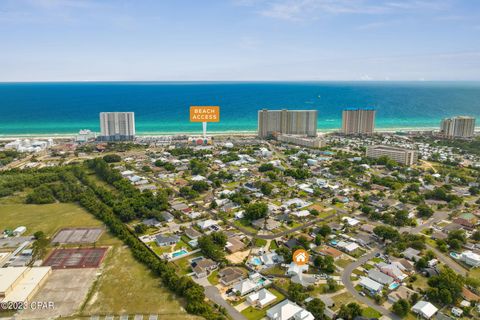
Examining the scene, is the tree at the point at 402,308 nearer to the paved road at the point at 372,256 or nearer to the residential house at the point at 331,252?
the paved road at the point at 372,256

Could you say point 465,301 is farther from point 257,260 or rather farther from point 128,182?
point 128,182

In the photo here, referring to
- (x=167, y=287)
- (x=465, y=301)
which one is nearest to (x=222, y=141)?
(x=167, y=287)

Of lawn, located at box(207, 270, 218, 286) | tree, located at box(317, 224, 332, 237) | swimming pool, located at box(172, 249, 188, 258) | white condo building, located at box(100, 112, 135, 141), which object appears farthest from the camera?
white condo building, located at box(100, 112, 135, 141)

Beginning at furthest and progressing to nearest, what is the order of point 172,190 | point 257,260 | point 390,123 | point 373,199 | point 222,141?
point 390,123, point 222,141, point 172,190, point 373,199, point 257,260

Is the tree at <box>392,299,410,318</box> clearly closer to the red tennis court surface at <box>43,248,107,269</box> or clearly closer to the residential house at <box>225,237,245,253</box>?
the residential house at <box>225,237,245,253</box>

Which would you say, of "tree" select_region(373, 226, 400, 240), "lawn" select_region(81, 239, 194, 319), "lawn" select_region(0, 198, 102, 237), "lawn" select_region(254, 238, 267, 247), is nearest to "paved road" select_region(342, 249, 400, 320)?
"tree" select_region(373, 226, 400, 240)

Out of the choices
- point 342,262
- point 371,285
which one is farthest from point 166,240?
point 371,285

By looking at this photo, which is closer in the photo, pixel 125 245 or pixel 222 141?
pixel 125 245
